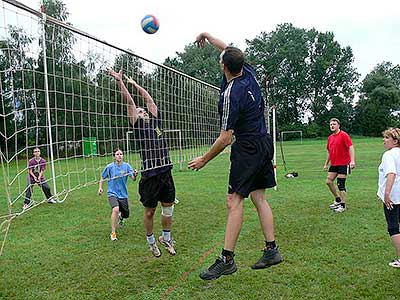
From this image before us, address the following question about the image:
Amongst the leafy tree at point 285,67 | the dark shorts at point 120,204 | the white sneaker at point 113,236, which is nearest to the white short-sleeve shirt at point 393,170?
the white sneaker at point 113,236

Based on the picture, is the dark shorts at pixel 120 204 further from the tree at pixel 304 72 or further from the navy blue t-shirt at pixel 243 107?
the tree at pixel 304 72

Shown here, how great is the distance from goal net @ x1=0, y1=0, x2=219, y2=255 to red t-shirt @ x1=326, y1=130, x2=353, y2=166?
318cm

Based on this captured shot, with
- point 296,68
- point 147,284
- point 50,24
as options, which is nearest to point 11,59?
point 50,24

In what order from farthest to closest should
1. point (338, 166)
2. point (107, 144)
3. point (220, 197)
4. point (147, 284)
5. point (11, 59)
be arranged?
point (220, 197)
point (338, 166)
point (107, 144)
point (147, 284)
point (11, 59)

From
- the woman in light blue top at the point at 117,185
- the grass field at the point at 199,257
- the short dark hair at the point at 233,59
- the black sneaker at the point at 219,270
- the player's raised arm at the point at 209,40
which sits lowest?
the grass field at the point at 199,257

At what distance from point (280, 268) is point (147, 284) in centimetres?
167

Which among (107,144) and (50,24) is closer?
(50,24)

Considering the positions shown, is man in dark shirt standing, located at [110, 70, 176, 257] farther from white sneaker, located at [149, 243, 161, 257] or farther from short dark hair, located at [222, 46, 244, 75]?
short dark hair, located at [222, 46, 244, 75]

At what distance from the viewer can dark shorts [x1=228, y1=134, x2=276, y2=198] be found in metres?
4.54

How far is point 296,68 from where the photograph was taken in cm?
6662

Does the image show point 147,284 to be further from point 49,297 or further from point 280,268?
point 280,268

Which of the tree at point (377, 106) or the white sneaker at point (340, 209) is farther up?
the tree at point (377, 106)

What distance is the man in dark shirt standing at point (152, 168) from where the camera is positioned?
647 cm

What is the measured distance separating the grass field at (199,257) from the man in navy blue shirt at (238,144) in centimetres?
84
